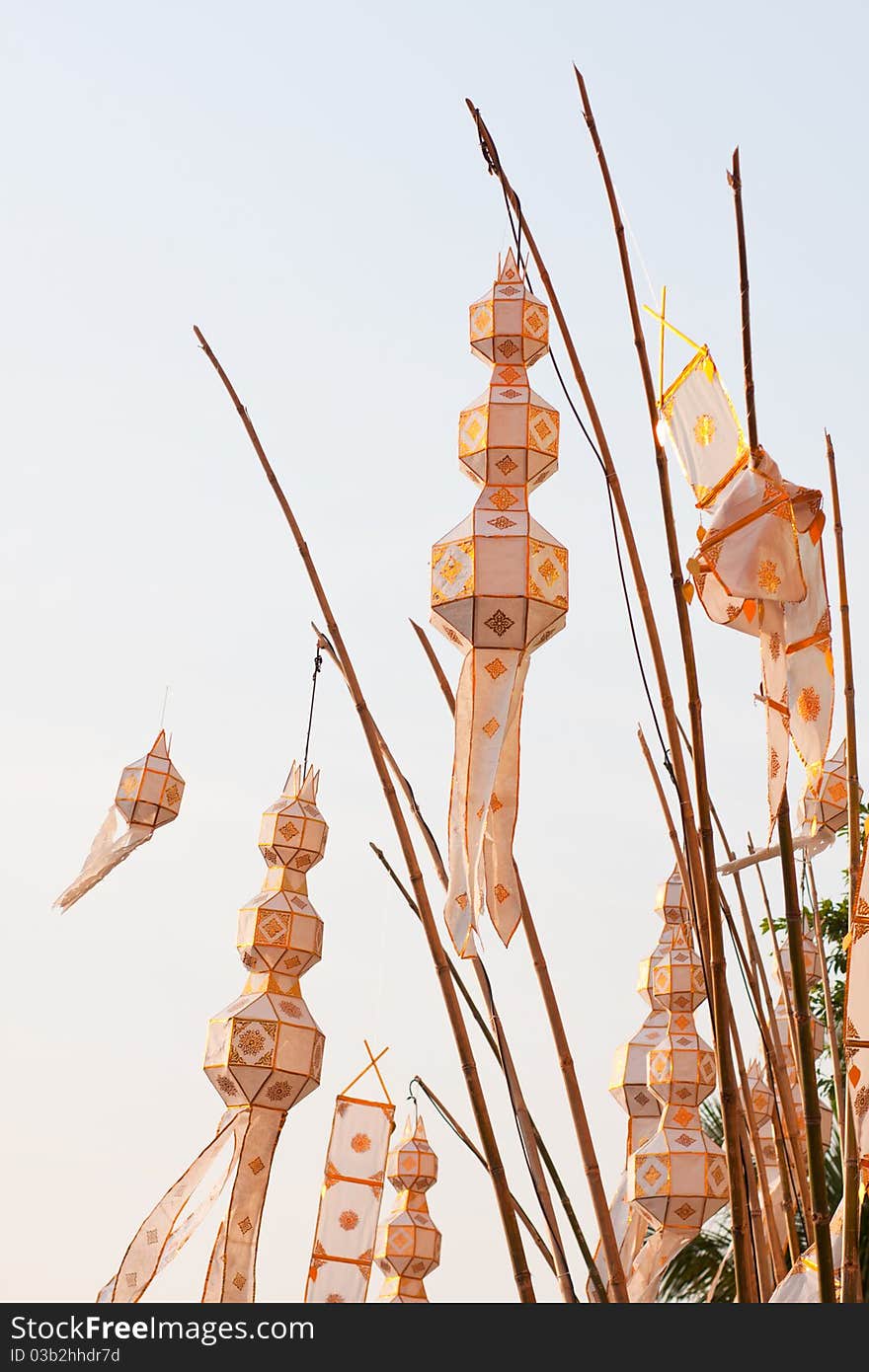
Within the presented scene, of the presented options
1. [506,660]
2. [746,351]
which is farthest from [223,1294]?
[746,351]

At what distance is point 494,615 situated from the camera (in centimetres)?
141

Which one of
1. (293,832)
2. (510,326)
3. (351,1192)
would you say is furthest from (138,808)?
(510,326)

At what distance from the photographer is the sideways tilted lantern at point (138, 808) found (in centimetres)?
276

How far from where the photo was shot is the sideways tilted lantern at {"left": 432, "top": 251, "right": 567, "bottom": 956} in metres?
A: 1.33

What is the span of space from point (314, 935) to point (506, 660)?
3.23 feet

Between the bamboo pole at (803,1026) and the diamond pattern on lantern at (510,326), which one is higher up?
the diamond pattern on lantern at (510,326)

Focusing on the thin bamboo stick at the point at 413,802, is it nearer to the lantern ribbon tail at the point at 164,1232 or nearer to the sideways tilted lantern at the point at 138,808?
the lantern ribbon tail at the point at 164,1232

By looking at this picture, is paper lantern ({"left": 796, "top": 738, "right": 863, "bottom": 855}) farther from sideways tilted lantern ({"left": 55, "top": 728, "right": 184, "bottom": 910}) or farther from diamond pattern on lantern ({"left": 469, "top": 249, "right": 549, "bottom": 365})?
sideways tilted lantern ({"left": 55, "top": 728, "right": 184, "bottom": 910})

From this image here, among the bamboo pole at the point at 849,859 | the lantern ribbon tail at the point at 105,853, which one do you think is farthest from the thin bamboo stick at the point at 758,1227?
the lantern ribbon tail at the point at 105,853

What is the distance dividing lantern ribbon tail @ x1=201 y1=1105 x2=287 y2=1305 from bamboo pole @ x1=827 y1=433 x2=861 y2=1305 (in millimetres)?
887

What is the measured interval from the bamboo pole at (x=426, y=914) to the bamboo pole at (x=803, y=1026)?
8.8 inches

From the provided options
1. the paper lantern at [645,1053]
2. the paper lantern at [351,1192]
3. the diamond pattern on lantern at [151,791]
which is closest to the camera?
the paper lantern at [645,1053]

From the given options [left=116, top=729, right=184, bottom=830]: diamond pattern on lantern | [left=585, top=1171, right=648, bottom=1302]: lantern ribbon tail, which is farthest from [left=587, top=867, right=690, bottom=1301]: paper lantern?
[left=116, top=729, right=184, bottom=830]: diamond pattern on lantern

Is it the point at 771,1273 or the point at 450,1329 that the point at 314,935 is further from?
the point at 450,1329
